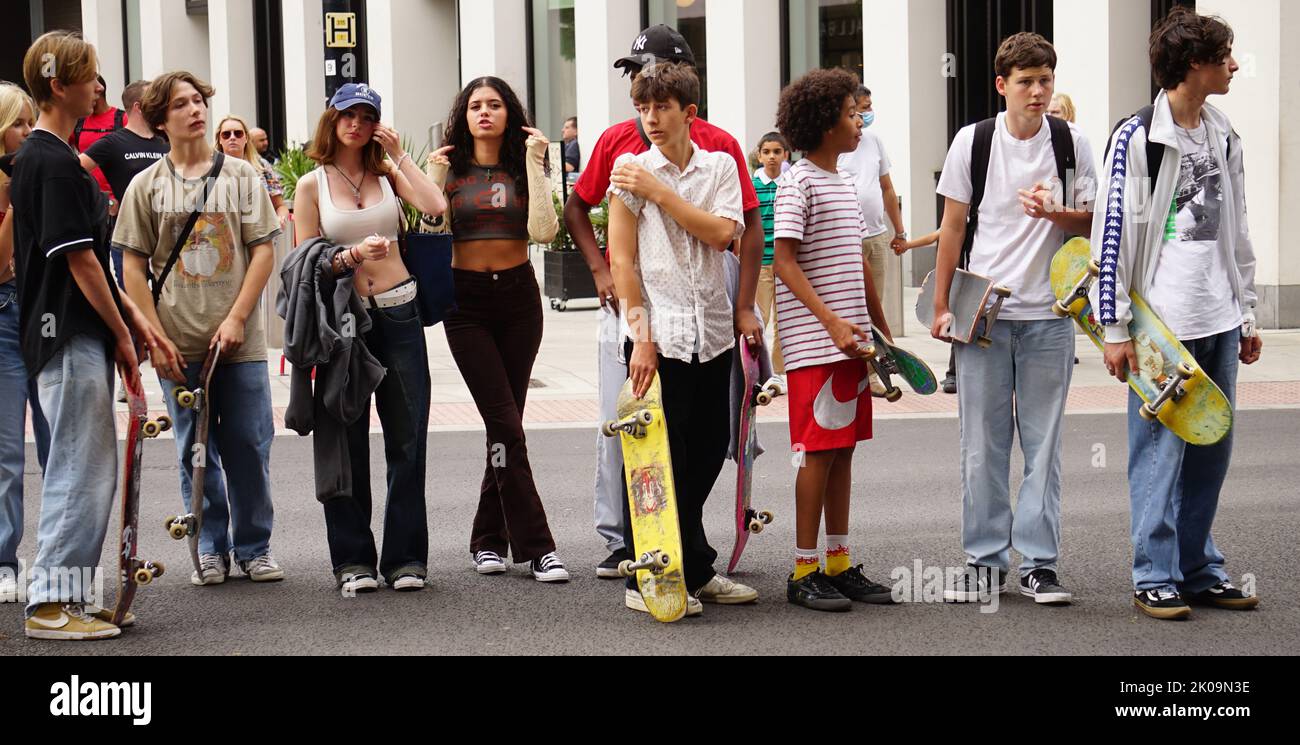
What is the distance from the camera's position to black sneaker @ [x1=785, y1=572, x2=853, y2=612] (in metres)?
5.96

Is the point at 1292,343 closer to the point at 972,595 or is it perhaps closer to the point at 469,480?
the point at 469,480

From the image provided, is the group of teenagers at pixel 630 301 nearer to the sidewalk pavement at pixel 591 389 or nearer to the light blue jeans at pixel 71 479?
the light blue jeans at pixel 71 479

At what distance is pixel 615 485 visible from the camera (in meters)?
6.77

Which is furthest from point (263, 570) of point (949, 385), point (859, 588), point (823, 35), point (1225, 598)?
point (823, 35)

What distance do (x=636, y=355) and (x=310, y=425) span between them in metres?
1.39

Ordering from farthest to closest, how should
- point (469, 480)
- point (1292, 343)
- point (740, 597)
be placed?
point (1292, 343) < point (469, 480) < point (740, 597)

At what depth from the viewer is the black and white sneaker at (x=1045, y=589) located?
5.95m

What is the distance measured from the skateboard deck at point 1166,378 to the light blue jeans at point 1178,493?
114mm

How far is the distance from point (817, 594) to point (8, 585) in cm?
298

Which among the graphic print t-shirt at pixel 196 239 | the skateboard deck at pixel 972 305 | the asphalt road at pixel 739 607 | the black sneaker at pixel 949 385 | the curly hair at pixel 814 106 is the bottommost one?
the asphalt road at pixel 739 607

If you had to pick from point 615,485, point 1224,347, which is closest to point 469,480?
point 615,485

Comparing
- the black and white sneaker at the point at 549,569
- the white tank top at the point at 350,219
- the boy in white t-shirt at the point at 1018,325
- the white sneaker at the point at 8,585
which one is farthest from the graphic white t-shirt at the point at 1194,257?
the white sneaker at the point at 8,585

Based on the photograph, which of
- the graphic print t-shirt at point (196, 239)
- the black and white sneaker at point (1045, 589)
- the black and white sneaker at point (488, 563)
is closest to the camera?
the black and white sneaker at point (1045, 589)

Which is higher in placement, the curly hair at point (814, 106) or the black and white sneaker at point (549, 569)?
the curly hair at point (814, 106)
